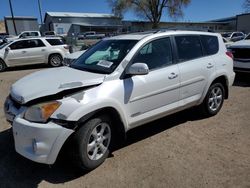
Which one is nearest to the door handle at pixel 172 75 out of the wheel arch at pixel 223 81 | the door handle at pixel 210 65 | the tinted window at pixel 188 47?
the tinted window at pixel 188 47

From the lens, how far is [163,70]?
416cm

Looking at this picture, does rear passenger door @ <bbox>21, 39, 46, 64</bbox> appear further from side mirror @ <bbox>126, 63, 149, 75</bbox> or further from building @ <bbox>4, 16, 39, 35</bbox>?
building @ <bbox>4, 16, 39, 35</bbox>

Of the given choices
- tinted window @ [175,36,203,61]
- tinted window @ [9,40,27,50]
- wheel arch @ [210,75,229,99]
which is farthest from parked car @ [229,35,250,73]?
tinted window @ [9,40,27,50]

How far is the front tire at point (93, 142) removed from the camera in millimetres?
3193

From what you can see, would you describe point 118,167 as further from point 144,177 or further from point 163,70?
point 163,70

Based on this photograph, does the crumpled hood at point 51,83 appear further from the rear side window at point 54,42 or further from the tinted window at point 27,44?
the rear side window at point 54,42

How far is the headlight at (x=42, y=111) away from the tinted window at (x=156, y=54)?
1.41 metres

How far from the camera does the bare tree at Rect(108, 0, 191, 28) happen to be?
47969 mm

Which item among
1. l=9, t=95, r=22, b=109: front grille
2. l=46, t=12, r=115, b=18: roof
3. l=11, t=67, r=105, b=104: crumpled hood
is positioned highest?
l=46, t=12, r=115, b=18: roof

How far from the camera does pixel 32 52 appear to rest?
44.4 feet

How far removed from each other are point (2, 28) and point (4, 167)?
96476mm

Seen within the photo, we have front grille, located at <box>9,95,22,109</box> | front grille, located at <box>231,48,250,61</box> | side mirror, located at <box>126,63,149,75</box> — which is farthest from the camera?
front grille, located at <box>231,48,250,61</box>

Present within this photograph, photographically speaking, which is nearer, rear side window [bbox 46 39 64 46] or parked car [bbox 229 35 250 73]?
parked car [bbox 229 35 250 73]

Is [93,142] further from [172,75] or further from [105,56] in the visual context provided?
[172,75]
